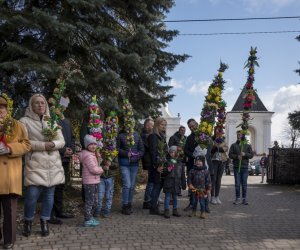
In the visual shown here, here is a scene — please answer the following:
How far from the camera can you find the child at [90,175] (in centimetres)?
722

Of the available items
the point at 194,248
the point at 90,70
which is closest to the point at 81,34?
the point at 90,70

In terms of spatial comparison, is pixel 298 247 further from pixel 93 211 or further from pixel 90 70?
pixel 90 70

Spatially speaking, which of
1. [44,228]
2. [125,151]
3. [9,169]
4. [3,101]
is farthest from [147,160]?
[3,101]

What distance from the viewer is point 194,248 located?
6016mm

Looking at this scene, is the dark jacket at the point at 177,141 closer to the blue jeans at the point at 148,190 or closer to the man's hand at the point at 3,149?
the blue jeans at the point at 148,190

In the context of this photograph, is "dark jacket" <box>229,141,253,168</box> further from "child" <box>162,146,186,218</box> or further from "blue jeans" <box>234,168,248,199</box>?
"child" <box>162,146,186,218</box>

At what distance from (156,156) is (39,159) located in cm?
306

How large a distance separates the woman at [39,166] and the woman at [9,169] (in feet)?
1.18

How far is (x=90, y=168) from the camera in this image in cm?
722

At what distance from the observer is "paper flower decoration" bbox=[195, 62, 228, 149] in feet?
29.4

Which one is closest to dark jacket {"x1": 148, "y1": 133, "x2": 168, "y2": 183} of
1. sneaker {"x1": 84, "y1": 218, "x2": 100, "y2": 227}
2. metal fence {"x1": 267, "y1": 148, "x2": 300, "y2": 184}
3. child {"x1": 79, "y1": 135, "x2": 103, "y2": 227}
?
child {"x1": 79, "y1": 135, "x2": 103, "y2": 227}

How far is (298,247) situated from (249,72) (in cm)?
599

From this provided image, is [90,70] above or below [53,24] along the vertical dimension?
below

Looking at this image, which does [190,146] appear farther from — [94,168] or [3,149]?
[3,149]
